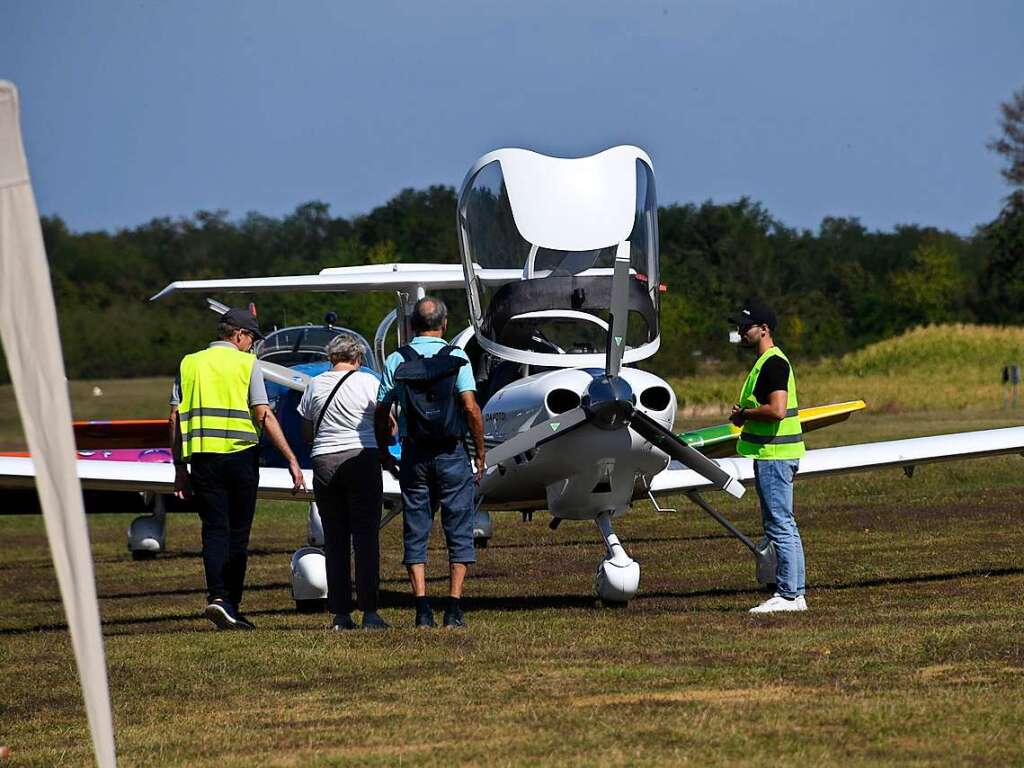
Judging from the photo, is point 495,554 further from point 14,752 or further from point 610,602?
point 14,752

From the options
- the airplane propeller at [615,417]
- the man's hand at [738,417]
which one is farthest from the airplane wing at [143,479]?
the man's hand at [738,417]

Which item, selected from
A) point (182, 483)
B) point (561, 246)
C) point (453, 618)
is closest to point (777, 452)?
point (453, 618)

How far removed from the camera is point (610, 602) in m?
10.2

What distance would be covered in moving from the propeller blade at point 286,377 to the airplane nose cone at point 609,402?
5.84 m

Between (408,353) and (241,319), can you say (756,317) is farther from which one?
(241,319)

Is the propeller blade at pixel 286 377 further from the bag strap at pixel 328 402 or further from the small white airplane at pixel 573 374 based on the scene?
the bag strap at pixel 328 402

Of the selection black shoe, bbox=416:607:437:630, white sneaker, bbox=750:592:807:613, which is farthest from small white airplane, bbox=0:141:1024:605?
black shoe, bbox=416:607:437:630

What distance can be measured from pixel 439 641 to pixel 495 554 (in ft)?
22.8

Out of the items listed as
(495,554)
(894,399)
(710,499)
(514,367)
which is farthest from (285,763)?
(894,399)

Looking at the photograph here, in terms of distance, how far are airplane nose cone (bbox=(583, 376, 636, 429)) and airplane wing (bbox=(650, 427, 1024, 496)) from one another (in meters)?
2.10

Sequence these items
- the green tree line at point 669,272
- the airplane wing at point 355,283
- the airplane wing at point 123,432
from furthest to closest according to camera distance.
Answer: the green tree line at point 669,272
the airplane wing at point 123,432
the airplane wing at point 355,283

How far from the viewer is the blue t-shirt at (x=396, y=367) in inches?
353

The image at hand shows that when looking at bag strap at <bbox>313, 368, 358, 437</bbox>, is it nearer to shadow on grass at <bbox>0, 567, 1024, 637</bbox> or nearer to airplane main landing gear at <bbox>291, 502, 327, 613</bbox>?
airplane main landing gear at <bbox>291, 502, 327, 613</bbox>

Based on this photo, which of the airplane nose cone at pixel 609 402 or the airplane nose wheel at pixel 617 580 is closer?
the airplane nose cone at pixel 609 402
